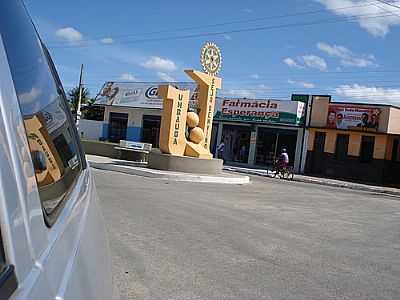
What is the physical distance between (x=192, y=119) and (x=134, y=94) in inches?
827

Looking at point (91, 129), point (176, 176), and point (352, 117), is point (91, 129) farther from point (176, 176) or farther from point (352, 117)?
point (176, 176)

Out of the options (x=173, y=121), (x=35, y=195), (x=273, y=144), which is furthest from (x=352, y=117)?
(x=35, y=195)

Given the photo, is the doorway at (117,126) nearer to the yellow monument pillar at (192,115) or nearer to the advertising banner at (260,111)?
the advertising banner at (260,111)

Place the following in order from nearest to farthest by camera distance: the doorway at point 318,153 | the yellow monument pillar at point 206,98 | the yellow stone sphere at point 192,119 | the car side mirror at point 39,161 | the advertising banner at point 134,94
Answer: the car side mirror at point 39,161 → the yellow stone sphere at point 192,119 → the yellow monument pillar at point 206,98 → the doorway at point 318,153 → the advertising banner at point 134,94

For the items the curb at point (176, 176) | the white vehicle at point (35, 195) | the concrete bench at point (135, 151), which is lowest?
the curb at point (176, 176)

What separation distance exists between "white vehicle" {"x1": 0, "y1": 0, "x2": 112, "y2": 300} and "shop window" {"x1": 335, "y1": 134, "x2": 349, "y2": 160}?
3312 centimetres

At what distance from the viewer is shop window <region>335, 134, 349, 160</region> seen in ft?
111

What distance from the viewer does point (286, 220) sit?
11.6 meters

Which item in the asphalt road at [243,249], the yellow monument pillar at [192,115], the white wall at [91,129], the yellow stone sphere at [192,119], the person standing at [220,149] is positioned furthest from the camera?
the white wall at [91,129]

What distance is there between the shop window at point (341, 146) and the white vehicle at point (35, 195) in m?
33.1

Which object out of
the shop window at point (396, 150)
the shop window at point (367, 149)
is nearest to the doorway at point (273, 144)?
the shop window at point (367, 149)

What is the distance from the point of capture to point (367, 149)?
3300 cm

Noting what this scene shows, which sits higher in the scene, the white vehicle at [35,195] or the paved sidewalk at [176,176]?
the white vehicle at [35,195]

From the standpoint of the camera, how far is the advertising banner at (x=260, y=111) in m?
34.9
